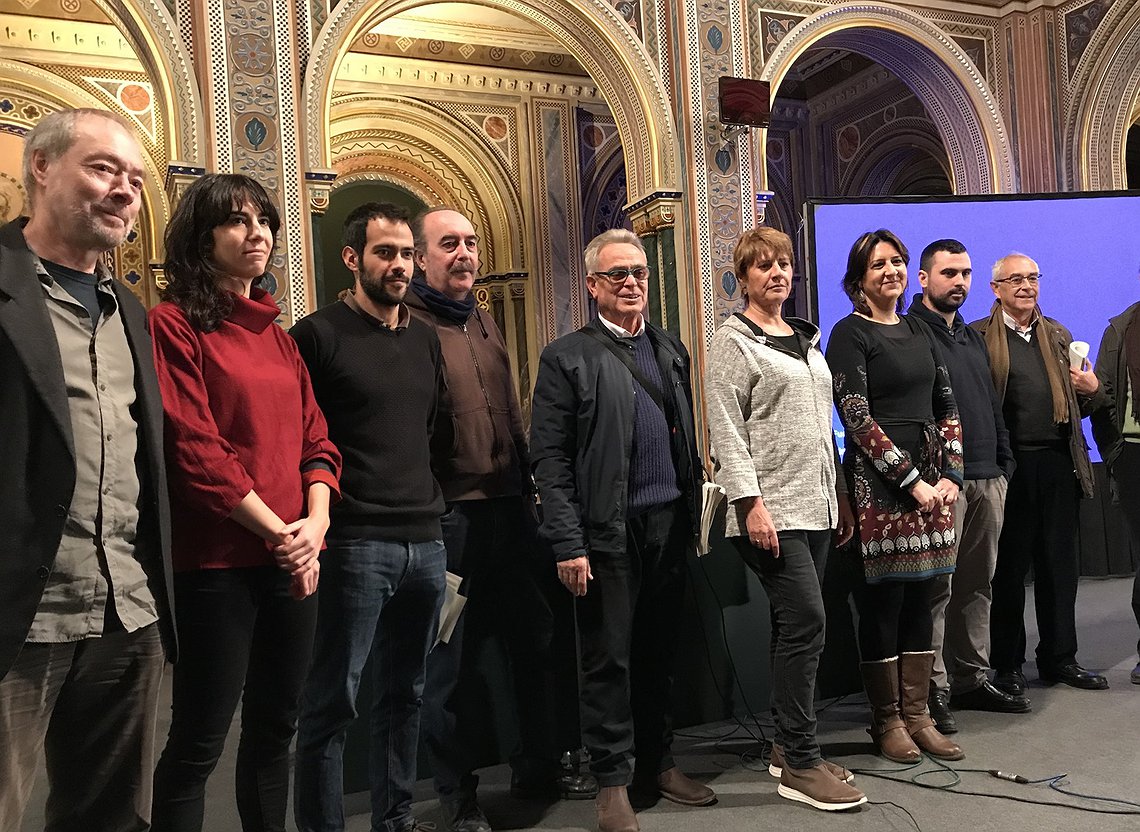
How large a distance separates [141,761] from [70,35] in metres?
8.76

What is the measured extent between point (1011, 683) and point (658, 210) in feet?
14.8

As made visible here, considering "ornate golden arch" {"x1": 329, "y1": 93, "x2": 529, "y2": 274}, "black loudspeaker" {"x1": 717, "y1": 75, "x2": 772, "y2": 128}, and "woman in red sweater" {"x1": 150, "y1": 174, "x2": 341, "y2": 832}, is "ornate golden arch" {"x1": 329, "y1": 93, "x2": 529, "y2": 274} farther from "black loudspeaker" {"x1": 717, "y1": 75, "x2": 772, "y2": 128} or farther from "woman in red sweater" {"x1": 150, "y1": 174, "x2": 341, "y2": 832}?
"woman in red sweater" {"x1": 150, "y1": 174, "x2": 341, "y2": 832}

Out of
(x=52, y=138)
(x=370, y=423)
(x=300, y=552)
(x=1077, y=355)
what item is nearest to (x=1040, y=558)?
(x=1077, y=355)

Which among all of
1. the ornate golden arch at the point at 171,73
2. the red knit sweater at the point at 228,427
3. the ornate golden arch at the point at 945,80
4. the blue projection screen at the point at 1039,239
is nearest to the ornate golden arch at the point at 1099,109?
the ornate golden arch at the point at 945,80

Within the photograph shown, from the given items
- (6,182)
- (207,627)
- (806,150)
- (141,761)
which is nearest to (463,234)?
(207,627)

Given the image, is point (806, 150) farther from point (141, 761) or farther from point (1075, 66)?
point (141, 761)

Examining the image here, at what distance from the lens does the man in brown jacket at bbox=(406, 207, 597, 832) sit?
9.02ft

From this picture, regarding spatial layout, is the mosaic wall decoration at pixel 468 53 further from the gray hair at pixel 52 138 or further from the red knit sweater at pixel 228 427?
the gray hair at pixel 52 138

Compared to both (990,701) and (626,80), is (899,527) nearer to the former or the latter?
(990,701)

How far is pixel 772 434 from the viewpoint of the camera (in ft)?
9.45

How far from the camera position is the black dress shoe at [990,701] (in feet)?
11.8

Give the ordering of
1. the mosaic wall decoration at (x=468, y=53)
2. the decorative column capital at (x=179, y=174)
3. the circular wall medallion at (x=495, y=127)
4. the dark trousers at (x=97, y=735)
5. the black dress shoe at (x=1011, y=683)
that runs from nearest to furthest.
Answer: the dark trousers at (x=97, y=735), the black dress shoe at (x=1011, y=683), the decorative column capital at (x=179, y=174), the mosaic wall decoration at (x=468, y=53), the circular wall medallion at (x=495, y=127)

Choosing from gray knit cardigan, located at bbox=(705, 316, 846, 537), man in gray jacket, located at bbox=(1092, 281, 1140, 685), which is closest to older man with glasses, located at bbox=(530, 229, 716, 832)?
gray knit cardigan, located at bbox=(705, 316, 846, 537)

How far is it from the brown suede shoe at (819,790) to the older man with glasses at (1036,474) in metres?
1.30
